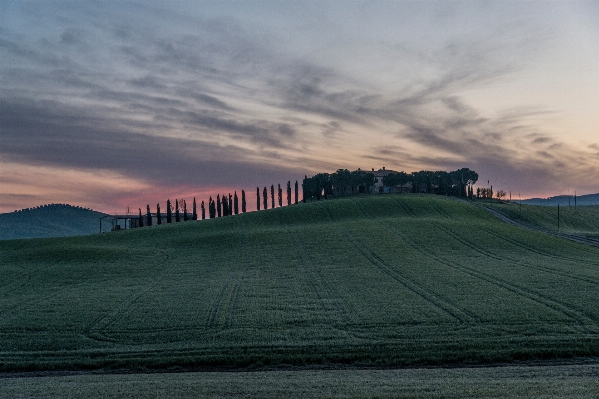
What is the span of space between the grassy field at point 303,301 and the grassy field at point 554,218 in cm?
2904

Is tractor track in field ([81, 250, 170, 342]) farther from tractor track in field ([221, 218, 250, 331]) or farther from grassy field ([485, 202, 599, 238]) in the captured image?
grassy field ([485, 202, 599, 238])

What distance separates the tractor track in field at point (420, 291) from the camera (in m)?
32.4

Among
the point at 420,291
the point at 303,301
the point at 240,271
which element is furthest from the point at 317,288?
the point at 240,271

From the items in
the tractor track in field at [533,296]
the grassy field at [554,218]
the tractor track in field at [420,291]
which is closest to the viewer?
the tractor track in field at [533,296]

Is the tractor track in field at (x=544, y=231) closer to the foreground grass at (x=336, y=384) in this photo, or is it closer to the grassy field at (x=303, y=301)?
the grassy field at (x=303, y=301)

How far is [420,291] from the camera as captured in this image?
40.3 m

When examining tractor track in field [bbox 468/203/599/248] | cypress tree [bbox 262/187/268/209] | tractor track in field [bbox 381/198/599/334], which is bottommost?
tractor track in field [bbox 381/198/599/334]

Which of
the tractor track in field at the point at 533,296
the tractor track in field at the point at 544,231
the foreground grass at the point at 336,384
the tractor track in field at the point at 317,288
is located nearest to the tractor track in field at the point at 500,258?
the tractor track in field at the point at 533,296

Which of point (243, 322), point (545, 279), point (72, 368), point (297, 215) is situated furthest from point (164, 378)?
point (297, 215)

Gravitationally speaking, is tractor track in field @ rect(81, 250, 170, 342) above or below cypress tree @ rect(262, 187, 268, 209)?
below

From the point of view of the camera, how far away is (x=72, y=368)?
2527 cm

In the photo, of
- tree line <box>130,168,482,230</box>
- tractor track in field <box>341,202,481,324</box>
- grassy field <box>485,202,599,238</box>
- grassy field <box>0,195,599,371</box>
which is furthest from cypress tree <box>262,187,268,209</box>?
tractor track in field <box>341,202,481,324</box>

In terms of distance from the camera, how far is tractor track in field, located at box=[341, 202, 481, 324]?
3240cm

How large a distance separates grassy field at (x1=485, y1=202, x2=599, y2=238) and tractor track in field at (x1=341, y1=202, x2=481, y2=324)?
52532mm
